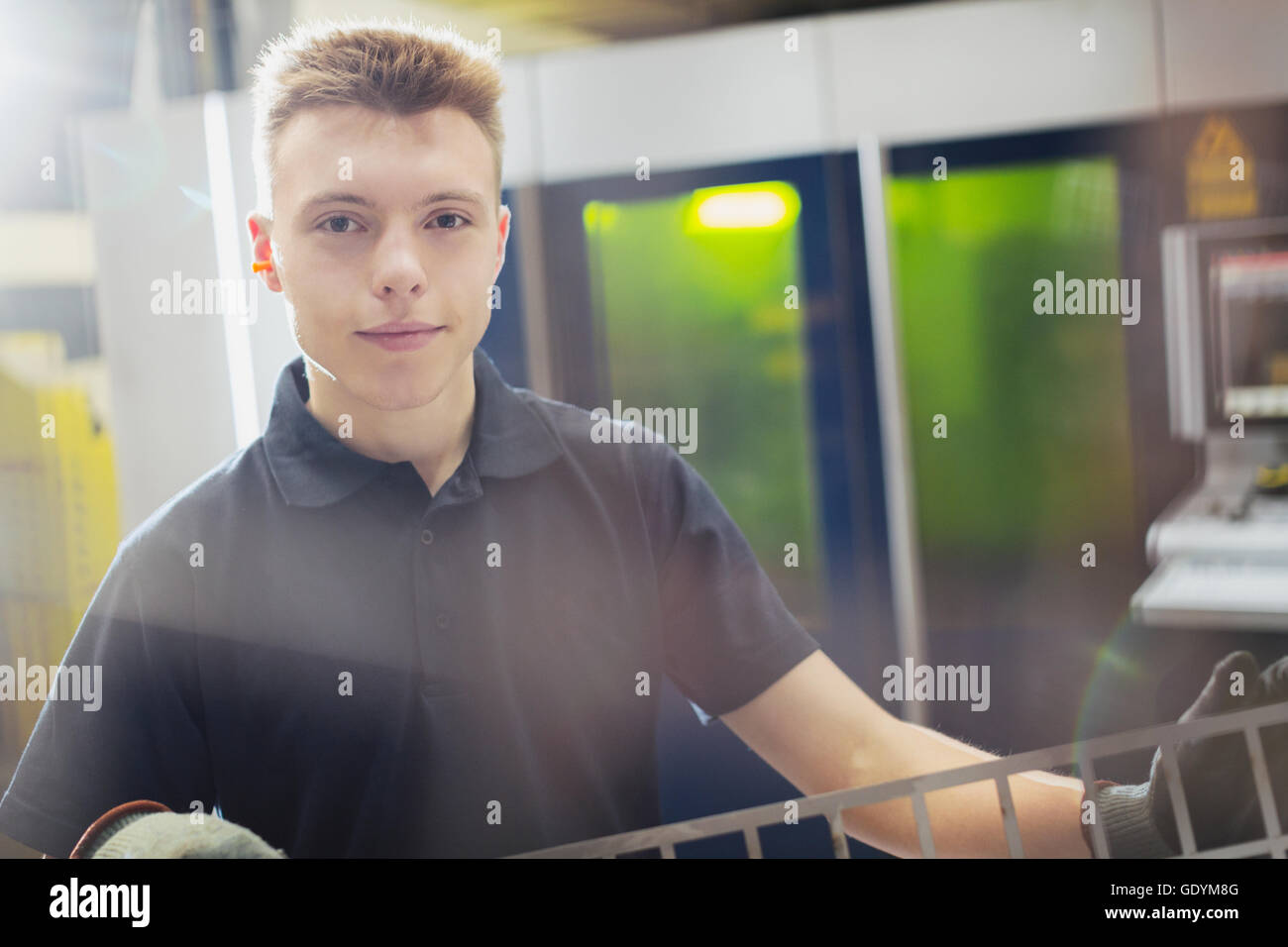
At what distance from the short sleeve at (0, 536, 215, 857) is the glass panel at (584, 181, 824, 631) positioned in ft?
3.18

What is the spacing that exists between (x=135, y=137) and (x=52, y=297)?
0.93 ft

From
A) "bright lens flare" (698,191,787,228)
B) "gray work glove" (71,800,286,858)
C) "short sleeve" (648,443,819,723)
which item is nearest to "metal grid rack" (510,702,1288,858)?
"short sleeve" (648,443,819,723)

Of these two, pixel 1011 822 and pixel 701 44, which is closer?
pixel 1011 822

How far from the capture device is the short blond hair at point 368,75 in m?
1.29

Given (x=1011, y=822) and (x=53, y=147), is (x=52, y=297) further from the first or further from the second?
(x=1011, y=822)

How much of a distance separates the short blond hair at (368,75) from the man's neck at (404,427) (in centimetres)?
24

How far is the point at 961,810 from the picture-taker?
1278mm

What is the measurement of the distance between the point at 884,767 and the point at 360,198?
0.95 meters

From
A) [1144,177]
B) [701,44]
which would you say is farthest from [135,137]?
[1144,177]

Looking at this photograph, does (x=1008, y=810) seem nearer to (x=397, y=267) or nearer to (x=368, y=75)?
(x=397, y=267)

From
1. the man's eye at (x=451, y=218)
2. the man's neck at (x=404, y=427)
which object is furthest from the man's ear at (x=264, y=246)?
the man's eye at (x=451, y=218)

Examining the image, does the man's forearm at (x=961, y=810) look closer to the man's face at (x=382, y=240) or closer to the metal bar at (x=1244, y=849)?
Answer: the metal bar at (x=1244, y=849)

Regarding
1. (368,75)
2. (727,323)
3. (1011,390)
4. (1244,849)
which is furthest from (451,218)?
(1011,390)
